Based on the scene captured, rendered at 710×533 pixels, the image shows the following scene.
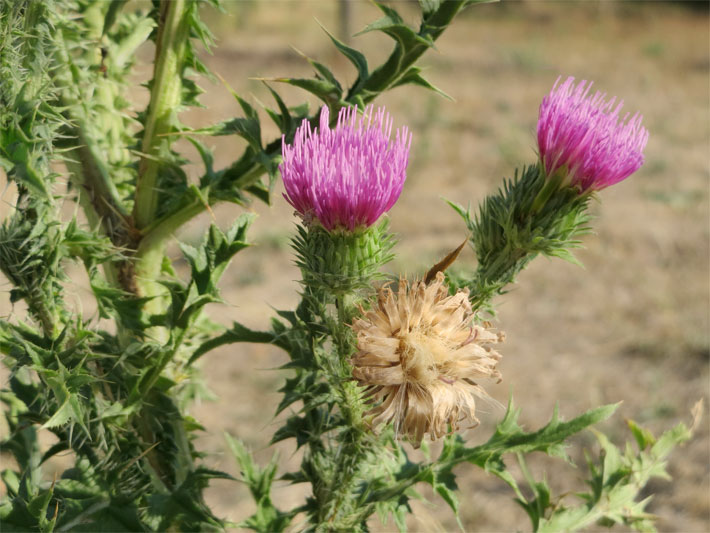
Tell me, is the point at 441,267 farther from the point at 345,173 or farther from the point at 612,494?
the point at 612,494

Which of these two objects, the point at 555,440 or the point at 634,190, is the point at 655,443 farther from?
the point at 634,190

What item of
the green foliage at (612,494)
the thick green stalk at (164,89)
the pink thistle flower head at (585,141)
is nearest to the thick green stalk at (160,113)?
the thick green stalk at (164,89)

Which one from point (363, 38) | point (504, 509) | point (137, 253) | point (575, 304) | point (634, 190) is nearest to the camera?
point (137, 253)

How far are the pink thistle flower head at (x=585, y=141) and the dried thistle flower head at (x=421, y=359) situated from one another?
41cm

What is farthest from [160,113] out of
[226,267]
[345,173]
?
[345,173]

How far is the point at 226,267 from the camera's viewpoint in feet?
4.86

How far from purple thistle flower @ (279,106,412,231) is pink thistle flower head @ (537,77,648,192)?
1.26 feet

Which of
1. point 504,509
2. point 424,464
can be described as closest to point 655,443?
point 424,464

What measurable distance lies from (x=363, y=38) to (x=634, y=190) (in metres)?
6.87

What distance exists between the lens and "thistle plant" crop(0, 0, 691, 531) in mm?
1218

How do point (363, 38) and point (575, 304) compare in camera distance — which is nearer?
point (575, 304)

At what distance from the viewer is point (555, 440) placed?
1.58m

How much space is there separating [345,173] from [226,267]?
40 centimetres

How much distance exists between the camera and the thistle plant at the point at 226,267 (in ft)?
4.00
